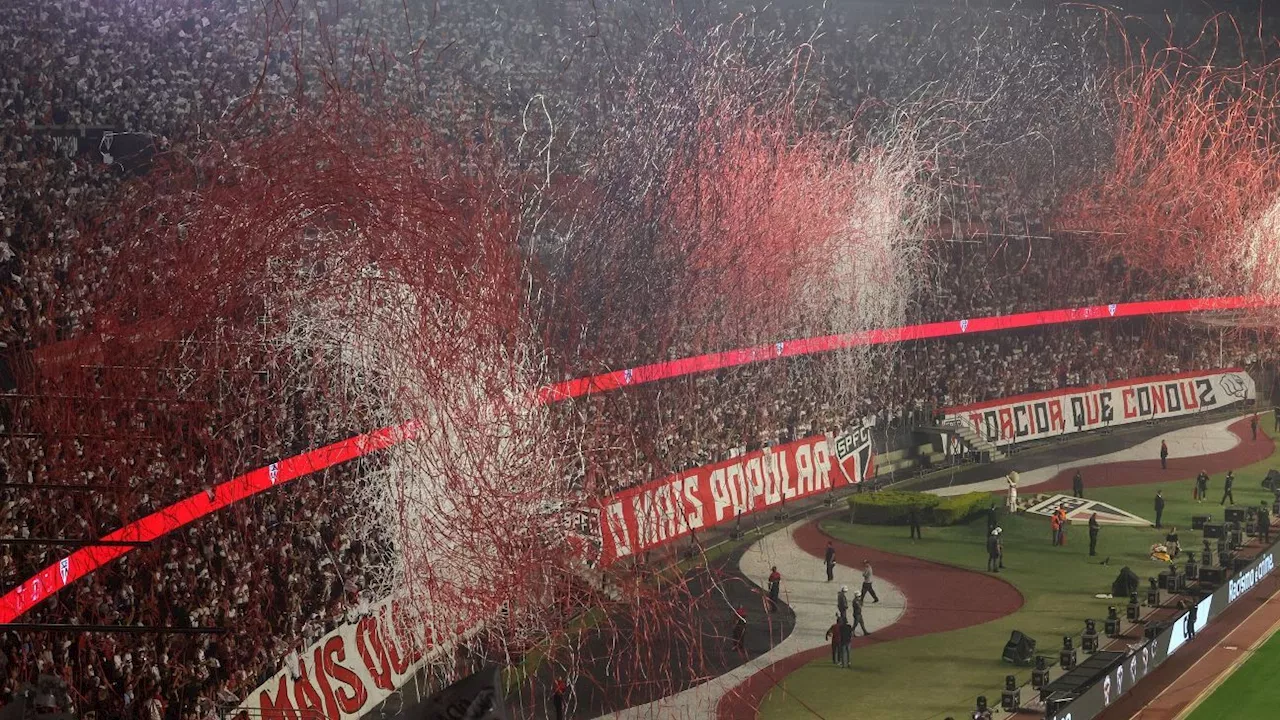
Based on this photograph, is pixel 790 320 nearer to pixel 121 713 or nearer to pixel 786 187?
pixel 786 187

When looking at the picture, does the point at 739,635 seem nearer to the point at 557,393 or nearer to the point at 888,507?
the point at 557,393

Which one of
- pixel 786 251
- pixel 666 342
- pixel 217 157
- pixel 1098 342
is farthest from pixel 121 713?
pixel 1098 342

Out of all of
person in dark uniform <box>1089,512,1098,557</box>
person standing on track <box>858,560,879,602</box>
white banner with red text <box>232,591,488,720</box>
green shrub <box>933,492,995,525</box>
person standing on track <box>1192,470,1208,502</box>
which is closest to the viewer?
white banner with red text <box>232,591,488,720</box>

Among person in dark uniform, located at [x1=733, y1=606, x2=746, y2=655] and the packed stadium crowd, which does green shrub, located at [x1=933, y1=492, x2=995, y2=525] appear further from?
person in dark uniform, located at [x1=733, y1=606, x2=746, y2=655]

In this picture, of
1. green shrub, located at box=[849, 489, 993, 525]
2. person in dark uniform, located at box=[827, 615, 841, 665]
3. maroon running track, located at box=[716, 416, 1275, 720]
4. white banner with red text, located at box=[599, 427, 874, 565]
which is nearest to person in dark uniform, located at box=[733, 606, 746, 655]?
maroon running track, located at box=[716, 416, 1275, 720]

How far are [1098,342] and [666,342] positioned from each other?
10.2m

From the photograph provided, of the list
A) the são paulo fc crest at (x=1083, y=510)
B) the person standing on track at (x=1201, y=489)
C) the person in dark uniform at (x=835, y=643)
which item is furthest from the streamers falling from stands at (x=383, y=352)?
the person standing on track at (x=1201, y=489)

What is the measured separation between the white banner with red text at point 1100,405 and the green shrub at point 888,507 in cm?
320

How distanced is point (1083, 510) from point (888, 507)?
321 centimetres

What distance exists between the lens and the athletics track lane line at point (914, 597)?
46.6 ft

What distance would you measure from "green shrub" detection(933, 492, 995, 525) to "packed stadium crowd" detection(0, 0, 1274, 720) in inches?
75.6

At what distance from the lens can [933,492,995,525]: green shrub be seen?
19.0 meters

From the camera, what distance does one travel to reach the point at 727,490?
59.3ft

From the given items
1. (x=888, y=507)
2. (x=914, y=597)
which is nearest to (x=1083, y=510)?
(x=888, y=507)
